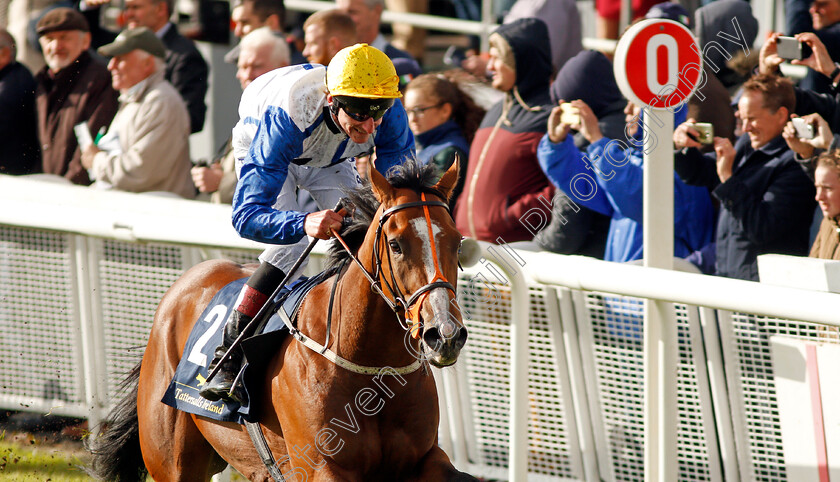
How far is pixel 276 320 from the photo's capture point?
3.38 m

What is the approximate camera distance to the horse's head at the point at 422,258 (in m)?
2.62

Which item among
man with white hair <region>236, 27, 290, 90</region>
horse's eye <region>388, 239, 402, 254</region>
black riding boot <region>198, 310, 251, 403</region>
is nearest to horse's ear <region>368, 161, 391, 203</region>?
horse's eye <region>388, 239, 402, 254</region>

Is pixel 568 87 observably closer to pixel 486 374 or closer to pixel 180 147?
pixel 486 374

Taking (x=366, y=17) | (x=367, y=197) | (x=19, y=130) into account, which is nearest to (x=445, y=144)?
(x=366, y=17)

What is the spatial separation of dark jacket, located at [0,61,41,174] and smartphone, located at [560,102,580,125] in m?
3.59

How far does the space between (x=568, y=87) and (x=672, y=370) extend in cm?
183

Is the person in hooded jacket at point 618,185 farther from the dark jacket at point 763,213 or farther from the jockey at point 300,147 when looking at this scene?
the jockey at point 300,147

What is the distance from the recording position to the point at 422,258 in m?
2.77

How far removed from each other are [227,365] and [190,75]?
11.2 ft

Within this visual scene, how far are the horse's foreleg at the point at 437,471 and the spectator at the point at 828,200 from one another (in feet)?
5.85

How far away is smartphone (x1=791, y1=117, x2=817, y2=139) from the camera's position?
420cm

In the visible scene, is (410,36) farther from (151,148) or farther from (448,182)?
(448,182)

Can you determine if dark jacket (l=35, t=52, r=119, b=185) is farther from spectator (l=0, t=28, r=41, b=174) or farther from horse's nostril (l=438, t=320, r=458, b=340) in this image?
horse's nostril (l=438, t=320, r=458, b=340)

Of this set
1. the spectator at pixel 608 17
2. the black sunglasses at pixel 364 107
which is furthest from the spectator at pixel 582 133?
the spectator at pixel 608 17
